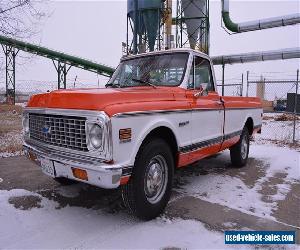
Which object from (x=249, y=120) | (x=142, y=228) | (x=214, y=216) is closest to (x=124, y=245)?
(x=142, y=228)

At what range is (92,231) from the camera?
143 inches

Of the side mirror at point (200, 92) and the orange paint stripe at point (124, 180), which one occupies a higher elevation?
the side mirror at point (200, 92)

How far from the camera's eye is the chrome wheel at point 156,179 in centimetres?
388

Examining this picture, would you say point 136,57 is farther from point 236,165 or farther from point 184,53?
point 236,165

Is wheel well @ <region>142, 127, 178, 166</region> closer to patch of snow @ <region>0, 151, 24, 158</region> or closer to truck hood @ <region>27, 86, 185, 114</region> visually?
truck hood @ <region>27, 86, 185, 114</region>

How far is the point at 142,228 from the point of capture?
3.71 meters

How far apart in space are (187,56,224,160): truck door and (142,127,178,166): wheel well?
45 centimetres

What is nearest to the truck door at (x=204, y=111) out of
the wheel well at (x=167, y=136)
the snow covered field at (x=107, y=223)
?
the wheel well at (x=167, y=136)

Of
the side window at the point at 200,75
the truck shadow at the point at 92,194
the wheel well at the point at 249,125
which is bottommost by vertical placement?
the truck shadow at the point at 92,194

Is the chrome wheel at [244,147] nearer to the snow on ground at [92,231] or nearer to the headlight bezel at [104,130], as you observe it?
the snow on ground at [92,231]

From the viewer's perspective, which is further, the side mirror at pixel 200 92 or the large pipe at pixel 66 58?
the large pipe at pixel 66 58

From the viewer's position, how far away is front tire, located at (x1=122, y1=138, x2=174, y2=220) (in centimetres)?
359

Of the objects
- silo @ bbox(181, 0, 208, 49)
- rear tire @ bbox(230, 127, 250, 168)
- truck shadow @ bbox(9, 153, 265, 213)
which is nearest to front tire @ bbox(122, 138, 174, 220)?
truck shadow @ bbox(9, 153, 265, 213)

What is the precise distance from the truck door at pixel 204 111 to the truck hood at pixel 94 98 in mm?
679
